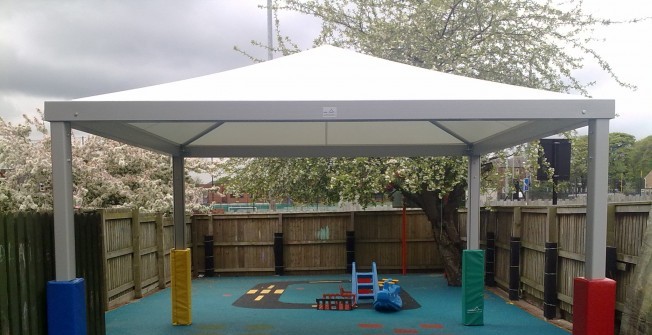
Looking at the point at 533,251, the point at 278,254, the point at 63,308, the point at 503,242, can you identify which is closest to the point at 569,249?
the point at 533,251

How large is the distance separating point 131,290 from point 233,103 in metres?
6.91

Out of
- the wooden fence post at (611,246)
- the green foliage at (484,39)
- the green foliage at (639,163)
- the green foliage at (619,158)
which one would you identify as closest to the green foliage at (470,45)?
the green foliage at (484,39)

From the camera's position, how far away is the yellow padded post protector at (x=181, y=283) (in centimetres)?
743

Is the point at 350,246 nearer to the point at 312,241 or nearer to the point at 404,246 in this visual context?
the point at 312,241

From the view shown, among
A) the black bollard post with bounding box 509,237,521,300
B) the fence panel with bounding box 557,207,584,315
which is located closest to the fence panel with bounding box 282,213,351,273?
the black bollard post with bounding box 509,237,521,300

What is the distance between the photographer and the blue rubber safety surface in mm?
7375

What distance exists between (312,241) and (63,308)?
8.98 metres

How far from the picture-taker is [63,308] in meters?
4.16

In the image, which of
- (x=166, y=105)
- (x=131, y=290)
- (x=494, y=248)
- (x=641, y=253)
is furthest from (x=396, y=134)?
(x=131, y=290)

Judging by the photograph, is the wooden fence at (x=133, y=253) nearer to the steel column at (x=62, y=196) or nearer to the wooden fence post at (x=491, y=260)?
the steel column at (x=62, y=196)

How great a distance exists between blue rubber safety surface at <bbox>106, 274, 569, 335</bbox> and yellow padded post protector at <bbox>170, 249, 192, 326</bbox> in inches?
9.0

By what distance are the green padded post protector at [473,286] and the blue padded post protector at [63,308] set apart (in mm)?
5014

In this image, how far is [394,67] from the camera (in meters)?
5.90

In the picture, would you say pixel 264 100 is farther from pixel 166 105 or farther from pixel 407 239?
pixel 407 239
